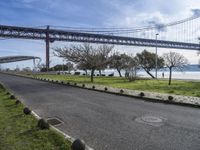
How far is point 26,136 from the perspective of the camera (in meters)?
5.86

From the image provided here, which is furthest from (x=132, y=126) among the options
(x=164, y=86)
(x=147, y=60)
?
(x=147, y=60)

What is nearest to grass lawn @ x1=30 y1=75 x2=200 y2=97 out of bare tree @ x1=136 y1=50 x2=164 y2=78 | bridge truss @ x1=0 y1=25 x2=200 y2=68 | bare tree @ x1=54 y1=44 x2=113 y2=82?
bare tree @ x1=54 y1=44 x2=113 y2=82

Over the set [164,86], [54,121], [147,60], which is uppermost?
[147,60]

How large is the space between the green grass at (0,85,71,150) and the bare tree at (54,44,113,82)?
21.9 m

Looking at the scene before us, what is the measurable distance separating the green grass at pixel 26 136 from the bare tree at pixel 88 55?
2185 centimetres

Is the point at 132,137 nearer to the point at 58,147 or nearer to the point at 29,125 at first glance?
the point at 58,147

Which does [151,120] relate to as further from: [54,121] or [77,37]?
[77,37]

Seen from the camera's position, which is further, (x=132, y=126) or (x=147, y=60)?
(x=147, y=60)

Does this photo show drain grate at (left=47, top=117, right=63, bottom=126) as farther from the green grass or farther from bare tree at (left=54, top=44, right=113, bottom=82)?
bare tree at (left=54, top=44, right=113, bottom=82)

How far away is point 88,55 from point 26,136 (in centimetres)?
2424

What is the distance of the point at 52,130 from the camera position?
629cm

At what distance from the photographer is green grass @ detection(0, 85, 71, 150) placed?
16.8ft

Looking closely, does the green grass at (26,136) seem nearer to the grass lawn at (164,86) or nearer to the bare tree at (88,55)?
the grass lawn at (164,86)

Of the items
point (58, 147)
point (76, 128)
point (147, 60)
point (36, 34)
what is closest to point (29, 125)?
point (76, 128)
